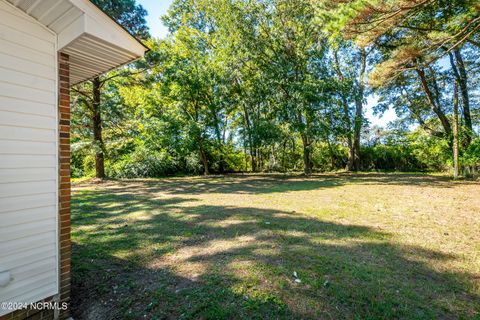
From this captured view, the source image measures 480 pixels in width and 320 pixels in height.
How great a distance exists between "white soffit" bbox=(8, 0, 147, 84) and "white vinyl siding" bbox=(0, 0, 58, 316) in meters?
0.11

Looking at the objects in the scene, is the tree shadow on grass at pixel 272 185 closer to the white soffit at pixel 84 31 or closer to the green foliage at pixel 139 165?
the green foliage at pixel 139 165

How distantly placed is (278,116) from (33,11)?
1132 centimetres

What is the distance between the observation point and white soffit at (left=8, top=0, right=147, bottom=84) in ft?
6.32

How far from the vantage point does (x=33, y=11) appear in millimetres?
1969

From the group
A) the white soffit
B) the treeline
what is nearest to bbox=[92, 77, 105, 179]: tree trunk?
the treeline

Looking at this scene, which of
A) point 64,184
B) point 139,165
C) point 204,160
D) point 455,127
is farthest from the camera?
point 204,160

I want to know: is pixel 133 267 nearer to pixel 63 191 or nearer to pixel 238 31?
pixel 63 191

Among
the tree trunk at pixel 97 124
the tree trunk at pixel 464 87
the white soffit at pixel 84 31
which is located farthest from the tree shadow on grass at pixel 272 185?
the white soffit at pixel 84 31

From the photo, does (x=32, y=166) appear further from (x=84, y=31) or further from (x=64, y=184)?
(x=84, y=31)

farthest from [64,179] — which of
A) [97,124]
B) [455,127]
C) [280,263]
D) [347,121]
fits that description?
[455,127]

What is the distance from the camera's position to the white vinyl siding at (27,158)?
72.4 inches

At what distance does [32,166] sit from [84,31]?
49.5 inches

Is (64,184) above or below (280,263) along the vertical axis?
above

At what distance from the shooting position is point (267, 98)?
42.5 feet
